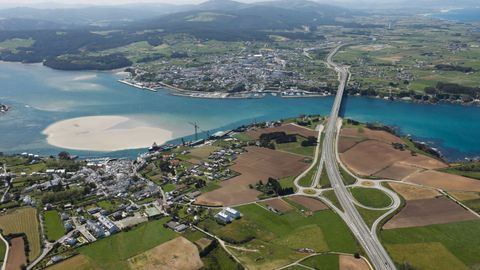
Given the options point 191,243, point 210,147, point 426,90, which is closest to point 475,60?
point 426,90

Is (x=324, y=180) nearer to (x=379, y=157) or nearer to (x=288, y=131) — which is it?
(x=379, y=157)

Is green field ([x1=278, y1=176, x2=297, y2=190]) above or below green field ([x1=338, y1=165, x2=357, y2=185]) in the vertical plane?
below

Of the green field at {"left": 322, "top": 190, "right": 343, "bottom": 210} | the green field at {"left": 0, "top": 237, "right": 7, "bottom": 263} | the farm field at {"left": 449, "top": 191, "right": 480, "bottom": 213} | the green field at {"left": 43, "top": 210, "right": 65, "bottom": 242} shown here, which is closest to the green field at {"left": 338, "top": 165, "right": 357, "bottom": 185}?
the green field at {"left": 322, "top": 190, "right": 343, "bottom": 210}

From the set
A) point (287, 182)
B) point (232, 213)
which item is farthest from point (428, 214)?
point (232, 213)

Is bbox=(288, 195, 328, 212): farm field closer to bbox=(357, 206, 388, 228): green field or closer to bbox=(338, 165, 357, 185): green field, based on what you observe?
bbox=(357, 206, 388, 228): green field

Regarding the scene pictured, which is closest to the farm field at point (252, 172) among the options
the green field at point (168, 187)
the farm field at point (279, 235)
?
the farm field at point (279, 235)
